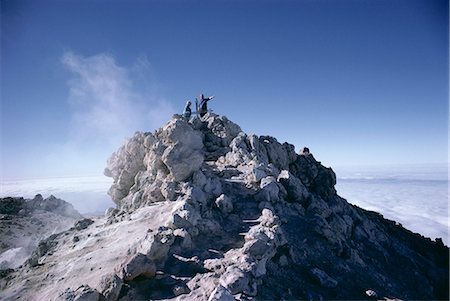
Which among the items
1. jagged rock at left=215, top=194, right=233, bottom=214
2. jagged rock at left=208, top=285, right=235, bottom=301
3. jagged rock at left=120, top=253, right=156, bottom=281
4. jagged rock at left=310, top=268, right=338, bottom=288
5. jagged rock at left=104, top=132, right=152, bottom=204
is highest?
jagged rock at left=104, top=132, right=152, bottom=204

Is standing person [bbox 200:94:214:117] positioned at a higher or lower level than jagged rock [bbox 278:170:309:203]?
higher

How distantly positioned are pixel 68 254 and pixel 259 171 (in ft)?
34.6

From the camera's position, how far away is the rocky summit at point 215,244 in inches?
355

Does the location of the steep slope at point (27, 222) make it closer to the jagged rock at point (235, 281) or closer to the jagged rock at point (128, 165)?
the jagged rock at point (128, 165)

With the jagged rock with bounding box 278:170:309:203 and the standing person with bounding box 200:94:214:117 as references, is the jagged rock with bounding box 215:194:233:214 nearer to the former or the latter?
the jagged rock with bounding box 278:170:309:203

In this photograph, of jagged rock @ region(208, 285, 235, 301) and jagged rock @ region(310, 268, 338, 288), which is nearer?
jagged rock @ region(208, 285, 235, 301)

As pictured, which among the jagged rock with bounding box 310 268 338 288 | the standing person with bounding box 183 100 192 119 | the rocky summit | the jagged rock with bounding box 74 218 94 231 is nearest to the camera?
the rocky summit

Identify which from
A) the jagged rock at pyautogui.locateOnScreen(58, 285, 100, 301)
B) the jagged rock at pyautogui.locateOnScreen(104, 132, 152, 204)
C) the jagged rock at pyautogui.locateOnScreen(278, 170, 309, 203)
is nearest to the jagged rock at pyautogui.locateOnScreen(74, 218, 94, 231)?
the jagged rock at pyautogui.locateOnScreen(104, 132, 152, 204)

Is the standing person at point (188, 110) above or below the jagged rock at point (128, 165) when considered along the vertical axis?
above

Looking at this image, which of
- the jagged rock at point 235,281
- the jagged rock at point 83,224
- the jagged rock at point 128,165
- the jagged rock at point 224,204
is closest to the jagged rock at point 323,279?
the jagged rock at point 235,281

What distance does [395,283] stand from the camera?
14.5 m

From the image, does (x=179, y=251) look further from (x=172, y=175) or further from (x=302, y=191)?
(x=302, y=191)

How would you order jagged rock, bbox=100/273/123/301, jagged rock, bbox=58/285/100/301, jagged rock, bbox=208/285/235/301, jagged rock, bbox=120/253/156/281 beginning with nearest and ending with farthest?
jagged rock, bbox=208/285/235/301 → jagged rock, bbox=58/285/100/301 → jagged rock, bbox=100/273/123/301 → jagged rock, bbox=120/253/156/281

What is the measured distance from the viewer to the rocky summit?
9.01m
